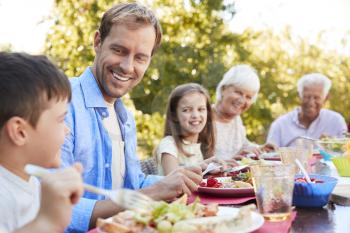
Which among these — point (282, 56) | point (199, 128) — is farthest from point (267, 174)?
point (282, 56)

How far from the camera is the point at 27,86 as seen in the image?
1229 millimetres

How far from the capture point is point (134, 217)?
1179mm

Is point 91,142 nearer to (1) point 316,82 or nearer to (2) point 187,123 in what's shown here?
(2) point 187,123

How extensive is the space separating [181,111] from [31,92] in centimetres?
213

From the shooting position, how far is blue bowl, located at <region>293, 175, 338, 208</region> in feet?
5.25

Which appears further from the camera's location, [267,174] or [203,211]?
[267,174]

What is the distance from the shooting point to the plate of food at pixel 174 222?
3.68 feet

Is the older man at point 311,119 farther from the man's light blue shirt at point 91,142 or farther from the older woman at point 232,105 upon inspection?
the man's light blue shirt at point 91,142

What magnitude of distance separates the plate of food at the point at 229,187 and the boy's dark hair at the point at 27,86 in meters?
0.74

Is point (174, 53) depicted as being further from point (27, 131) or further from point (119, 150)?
point (27, 131)

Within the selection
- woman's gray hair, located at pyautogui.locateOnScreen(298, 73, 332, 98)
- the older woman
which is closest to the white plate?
the older woman

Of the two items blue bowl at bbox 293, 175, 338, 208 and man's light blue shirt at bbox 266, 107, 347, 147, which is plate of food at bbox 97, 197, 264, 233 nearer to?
blue bowl at bbox 293, 175, 338, 208

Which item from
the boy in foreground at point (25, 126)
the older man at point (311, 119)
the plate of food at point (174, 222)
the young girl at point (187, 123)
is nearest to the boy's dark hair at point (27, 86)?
the boy in foreground at point (25, 126)

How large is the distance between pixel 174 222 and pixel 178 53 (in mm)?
6285
